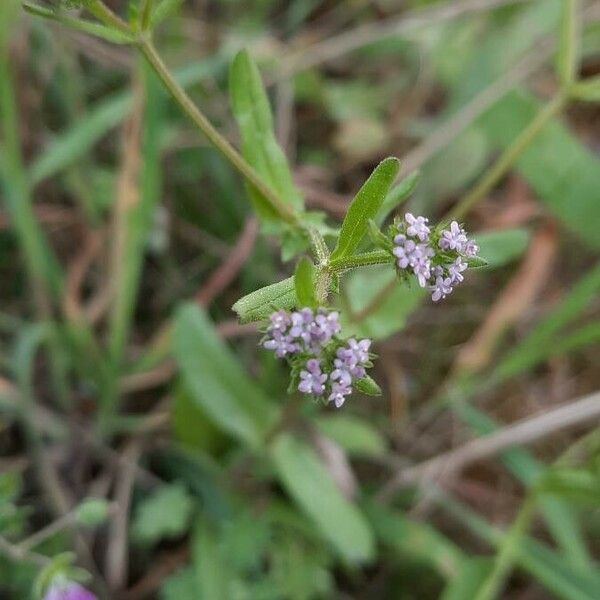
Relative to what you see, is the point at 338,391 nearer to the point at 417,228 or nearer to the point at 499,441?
the point at 417,228

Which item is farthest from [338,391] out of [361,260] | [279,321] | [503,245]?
[503,245]

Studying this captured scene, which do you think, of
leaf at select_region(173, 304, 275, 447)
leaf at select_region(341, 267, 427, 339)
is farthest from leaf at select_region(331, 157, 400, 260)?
leaf at select_region(173, 304, 275, 447)

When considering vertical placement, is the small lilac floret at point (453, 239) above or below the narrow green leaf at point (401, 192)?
below

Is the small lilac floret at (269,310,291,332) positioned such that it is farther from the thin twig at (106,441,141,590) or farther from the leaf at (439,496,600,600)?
the leaf at (439,496,600,600)

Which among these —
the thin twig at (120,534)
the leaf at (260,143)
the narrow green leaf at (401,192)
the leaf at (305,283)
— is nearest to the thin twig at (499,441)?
the thin twig at (120,534)

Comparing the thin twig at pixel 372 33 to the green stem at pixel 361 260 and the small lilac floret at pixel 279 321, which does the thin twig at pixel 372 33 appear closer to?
the green stem at pixel 361 260

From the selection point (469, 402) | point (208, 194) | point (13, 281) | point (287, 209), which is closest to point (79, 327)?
point (13, 281)
